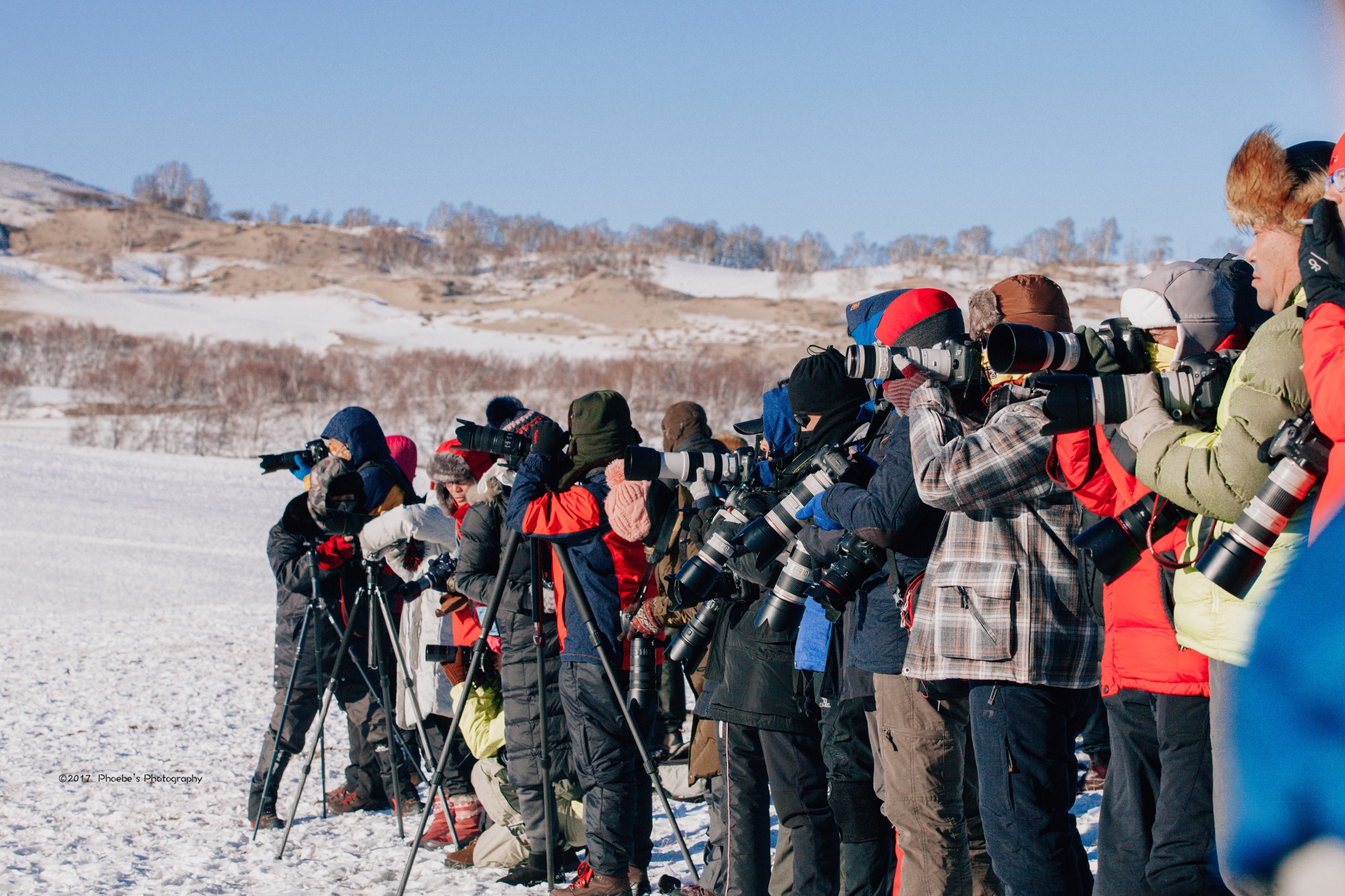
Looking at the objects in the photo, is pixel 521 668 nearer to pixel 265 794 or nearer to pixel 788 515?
pixel 265 794

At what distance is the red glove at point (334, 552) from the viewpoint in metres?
5.31

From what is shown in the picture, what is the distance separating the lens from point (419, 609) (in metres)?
5.31

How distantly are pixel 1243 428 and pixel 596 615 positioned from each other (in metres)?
2.68

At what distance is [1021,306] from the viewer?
129 inches

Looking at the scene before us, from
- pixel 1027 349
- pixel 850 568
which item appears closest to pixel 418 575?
pixel 850 568

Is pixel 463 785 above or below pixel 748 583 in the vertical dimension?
below

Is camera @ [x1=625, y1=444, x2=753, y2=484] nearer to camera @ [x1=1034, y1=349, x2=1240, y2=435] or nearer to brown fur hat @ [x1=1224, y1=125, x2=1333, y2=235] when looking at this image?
camera @ [x1=1034, y1=349, x2=1240, y2=435]

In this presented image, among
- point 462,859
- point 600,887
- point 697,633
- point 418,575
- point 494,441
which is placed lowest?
point 462,859

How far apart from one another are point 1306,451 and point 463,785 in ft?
13.3

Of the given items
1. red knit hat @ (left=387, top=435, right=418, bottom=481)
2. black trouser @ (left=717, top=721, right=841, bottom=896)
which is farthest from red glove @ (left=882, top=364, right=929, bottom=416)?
red knit hat @ (left=387, top=435, right=418, bottom=481)

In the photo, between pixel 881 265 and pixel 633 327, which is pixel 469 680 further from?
pixel 881 265

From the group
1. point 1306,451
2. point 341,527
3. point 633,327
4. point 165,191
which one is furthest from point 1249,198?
point 165,191

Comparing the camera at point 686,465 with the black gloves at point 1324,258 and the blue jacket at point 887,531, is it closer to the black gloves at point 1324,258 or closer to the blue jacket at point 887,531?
the blue jacket at point 887,531

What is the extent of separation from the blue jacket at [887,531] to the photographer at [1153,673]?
41cm
